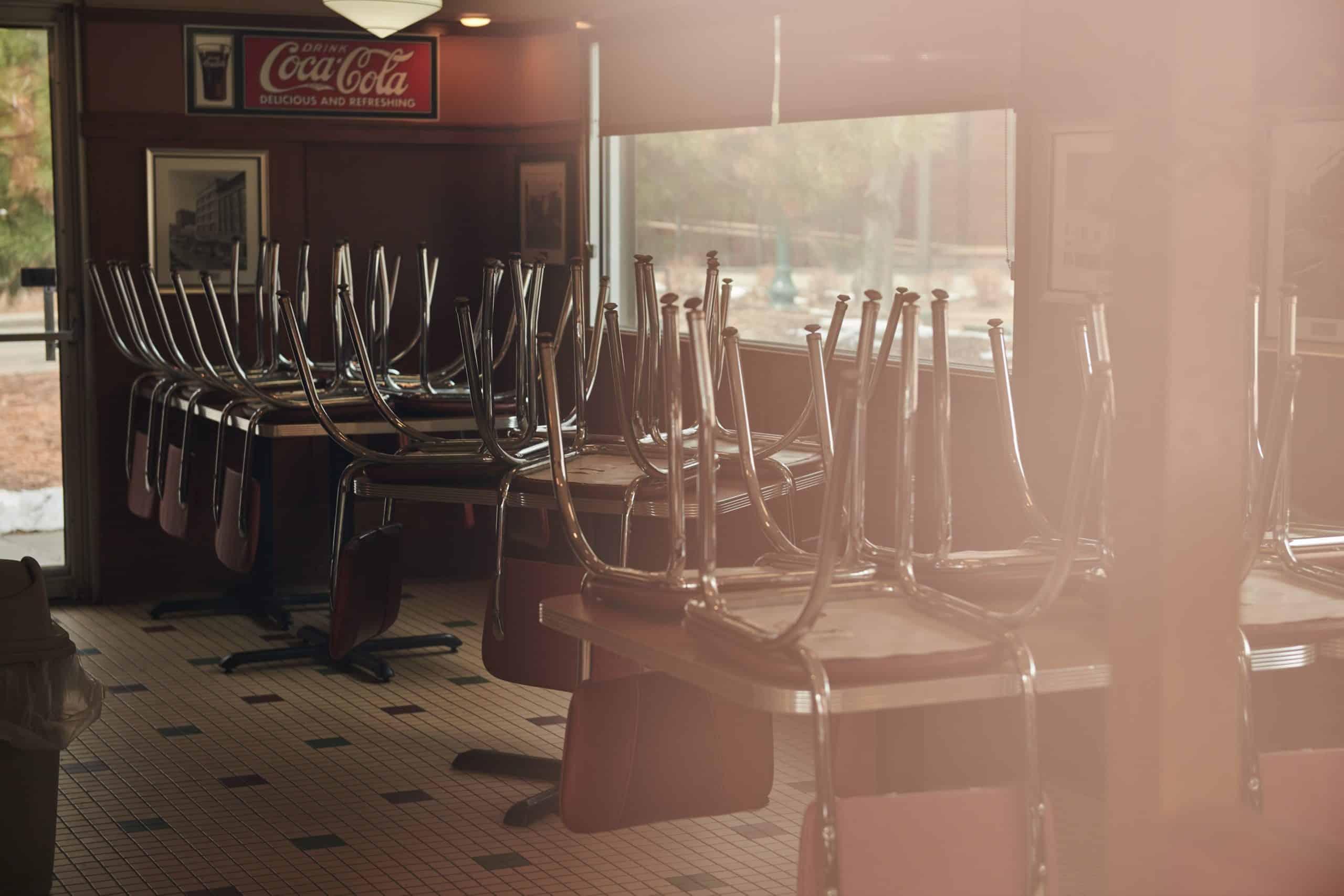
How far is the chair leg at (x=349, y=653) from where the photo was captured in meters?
5.01

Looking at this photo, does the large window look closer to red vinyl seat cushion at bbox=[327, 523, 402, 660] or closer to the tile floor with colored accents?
the tile floor with colored accents

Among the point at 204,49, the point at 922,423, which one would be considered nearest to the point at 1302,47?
the point at 922,423

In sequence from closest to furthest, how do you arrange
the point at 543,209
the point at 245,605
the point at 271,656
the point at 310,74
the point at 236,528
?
1. the point at 236,528
2. the point at 271,656
3. the point at 245,605
4. the point at 310,74
5. the point at 543,209

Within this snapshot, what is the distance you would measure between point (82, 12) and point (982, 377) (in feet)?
12.4

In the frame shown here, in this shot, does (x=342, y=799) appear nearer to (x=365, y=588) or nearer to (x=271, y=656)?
(x=365, y=588)

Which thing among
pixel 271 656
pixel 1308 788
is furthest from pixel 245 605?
pixel 1308 788

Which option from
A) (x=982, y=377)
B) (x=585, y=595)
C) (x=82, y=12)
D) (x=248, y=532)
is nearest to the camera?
(x=585, y=595)

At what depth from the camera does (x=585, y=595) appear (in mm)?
1781

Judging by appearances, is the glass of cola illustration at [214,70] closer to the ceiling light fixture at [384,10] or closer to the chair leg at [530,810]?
the ceiling light fixture at [384,10]

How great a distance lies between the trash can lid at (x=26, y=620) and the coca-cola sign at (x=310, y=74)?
354 centimetres

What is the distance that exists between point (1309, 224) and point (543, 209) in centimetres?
367

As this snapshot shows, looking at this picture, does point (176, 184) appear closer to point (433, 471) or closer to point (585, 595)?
point (433, 471)

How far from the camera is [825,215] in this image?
4867 millimetres

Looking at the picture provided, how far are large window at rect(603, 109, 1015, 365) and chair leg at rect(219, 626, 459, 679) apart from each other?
153cm
